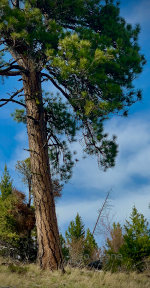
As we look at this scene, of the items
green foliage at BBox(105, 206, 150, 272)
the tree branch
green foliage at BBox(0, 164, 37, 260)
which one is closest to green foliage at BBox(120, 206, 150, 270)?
green foliage at BBox(105, 206, 150, 272)

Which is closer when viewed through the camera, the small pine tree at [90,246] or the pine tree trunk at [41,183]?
the pine tree trunk at [41,183]

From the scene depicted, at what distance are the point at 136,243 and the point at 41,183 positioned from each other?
788 cm

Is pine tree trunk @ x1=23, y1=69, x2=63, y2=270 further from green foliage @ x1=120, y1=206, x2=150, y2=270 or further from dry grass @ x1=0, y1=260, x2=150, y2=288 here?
green foliage @ x1=120, y1=206, x2=150, y2=270

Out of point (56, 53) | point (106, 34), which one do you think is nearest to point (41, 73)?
point (56, 53)

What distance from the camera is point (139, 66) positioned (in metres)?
10.8

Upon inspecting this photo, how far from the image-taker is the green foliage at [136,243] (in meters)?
14.6

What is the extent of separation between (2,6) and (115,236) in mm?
15821

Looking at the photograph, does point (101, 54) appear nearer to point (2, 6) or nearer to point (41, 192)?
point (2, 6)

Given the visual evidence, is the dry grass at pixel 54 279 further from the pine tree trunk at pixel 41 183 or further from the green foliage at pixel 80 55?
the green foliage at pixel 80 55

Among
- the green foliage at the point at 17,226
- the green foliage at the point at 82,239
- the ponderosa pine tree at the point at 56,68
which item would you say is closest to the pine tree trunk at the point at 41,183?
the ponderosa pine tree at the point at 56,68

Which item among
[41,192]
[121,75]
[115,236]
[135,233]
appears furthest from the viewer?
[115,236]

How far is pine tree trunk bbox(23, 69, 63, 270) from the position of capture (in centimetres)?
873

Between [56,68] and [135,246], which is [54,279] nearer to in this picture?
[56,68]

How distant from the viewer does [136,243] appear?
15.0 m
